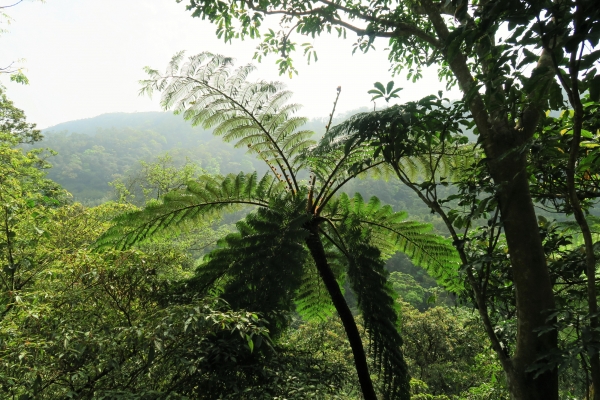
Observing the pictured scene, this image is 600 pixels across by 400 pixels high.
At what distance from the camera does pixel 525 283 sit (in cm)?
154

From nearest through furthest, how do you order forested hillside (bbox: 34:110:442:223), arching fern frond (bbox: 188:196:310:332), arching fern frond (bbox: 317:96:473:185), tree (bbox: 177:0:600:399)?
tree (bbox: 177:0:600:399) < arching fern frond (bbox: 317:96:473:185) < arching fern frond (bbox: 188:196:310:332) < forested hillside (bbox: 34:110:442:223)

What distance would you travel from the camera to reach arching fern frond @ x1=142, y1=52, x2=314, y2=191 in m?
2.83

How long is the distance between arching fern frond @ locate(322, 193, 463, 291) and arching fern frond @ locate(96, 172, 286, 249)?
1.85 ft

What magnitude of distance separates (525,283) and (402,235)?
1.21 m

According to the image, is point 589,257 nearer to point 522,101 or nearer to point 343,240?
point 522,101

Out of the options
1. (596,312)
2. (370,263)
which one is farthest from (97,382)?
(596,312)

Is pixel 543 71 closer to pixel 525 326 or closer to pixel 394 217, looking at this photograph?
pixel 525 326

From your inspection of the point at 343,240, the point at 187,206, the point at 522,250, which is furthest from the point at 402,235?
the point at 187,206

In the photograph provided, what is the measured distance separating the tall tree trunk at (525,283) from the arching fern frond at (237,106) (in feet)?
5.27

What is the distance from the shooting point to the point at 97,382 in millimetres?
1940

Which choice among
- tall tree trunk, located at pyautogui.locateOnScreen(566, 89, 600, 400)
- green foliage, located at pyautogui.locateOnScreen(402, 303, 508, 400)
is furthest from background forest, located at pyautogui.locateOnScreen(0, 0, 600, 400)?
green foliage, located at pyautogui.locateOnScreen(402, 303, 508, 400)

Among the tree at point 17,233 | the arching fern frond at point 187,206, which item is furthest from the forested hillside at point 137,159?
the arching fern frond at point 187,206

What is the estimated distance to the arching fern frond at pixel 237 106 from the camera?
2832 mm

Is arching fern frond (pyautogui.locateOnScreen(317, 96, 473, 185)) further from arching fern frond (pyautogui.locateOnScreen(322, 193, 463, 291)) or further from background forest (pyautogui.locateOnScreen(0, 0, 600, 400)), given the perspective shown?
arching fern frond (pyautogui.locateOnScreen(322, 193, 463, 291))
